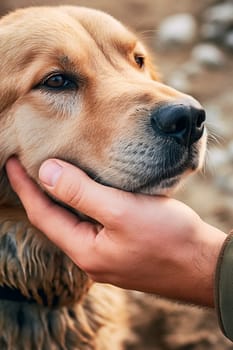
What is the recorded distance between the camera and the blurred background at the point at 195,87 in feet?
12.0

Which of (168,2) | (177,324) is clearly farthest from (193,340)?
(168,2)

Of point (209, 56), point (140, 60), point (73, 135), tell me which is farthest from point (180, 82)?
point (73, 135)

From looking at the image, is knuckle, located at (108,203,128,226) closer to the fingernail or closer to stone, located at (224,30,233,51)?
the fingernail

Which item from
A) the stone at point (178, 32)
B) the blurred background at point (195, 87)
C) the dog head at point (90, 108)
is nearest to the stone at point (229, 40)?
the blurred background at point (195, 87)

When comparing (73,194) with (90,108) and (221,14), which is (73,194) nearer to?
(90,108)

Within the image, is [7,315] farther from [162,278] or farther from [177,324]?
[177,324]

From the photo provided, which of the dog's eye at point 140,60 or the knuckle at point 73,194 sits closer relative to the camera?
the knuckle at point 73,194

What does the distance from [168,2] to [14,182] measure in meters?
4.86

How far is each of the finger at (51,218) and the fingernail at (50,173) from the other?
13 centimetres

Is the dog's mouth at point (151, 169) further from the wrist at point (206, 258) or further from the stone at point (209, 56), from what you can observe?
the stone at point (209, 56)

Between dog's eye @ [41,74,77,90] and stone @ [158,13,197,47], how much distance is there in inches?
154

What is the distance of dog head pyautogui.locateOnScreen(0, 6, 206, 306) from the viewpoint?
2.23 metres

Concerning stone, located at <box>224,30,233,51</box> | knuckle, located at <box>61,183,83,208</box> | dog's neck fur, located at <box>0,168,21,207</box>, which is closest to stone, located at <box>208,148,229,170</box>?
stone, located at <box>224,30,233,51</box>

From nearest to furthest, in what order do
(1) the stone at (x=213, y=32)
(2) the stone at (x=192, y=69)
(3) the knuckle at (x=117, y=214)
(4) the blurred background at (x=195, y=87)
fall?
1. (3) the knuckle at (x=117, y=214)
2. (4) the blurred background at (x=195, y=87)
3. (2) the stone at (x=192, y=69)
4. (1) the stone at (x=213, y=32)
